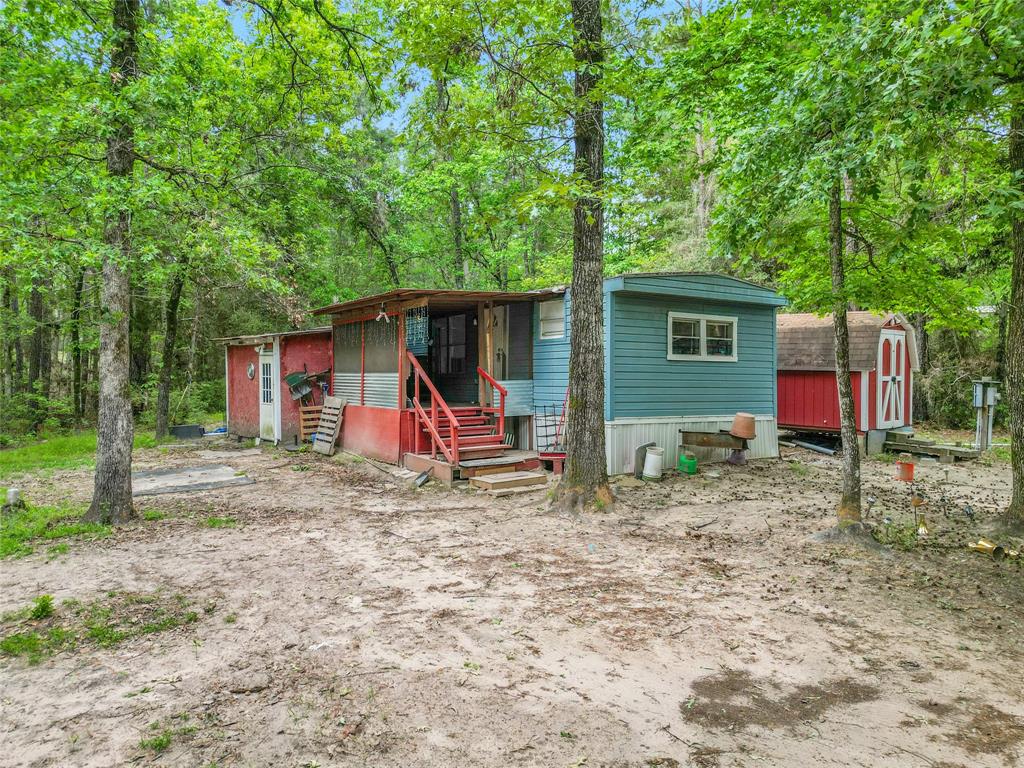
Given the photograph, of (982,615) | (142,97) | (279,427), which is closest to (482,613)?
(982,615)

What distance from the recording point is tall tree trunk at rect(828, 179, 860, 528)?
582cm

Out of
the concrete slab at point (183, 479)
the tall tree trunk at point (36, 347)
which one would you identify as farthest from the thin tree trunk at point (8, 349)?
the concrete slab at point (183, 479)

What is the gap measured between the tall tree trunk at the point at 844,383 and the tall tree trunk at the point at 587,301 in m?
2.42

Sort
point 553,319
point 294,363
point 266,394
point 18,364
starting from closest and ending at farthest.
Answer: point 553,319, point 294,363, point 266,394, point 18,364

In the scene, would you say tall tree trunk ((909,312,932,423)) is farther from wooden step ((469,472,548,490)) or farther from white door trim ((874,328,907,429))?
wooden step ((469,472,548,490))

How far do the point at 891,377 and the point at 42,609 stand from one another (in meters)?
14.6

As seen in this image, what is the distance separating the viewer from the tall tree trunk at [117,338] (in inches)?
241

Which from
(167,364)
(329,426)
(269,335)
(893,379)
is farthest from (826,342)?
(167,364)

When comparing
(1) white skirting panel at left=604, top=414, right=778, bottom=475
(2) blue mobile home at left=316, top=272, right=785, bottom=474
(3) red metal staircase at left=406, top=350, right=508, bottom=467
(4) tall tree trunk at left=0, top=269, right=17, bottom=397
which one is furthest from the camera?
(4) tall tree trunk at left=0, top=269, right=17, bottom=397

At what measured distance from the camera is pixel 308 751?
101 inches

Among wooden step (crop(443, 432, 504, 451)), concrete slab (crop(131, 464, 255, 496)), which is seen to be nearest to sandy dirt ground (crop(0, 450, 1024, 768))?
concrete slab (crop(131, 464, 255, 496))

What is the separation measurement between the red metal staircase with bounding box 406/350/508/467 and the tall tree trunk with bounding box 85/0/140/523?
4206 mm

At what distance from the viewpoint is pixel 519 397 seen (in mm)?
10695

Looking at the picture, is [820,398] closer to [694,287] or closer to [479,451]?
[694,287]
